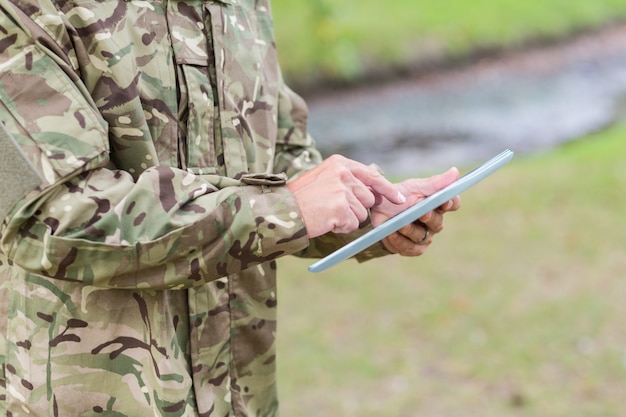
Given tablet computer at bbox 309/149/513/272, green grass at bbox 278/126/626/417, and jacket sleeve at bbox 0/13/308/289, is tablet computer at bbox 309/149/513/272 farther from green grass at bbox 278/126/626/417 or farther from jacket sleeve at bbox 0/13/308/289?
green grass at bbox 278/126/626/417

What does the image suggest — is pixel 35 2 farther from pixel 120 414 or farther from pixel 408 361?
pixel 408 361

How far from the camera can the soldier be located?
1528mm

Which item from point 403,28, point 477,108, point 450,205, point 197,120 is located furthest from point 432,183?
point 403,28

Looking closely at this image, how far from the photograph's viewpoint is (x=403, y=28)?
41.1ft

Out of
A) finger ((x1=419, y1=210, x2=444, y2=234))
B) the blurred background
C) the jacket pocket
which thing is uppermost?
the jacket pocket

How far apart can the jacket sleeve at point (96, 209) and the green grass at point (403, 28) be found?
9828 mm

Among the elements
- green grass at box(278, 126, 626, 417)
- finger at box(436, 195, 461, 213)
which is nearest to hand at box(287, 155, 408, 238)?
finger at box(436, 195, 461, 213)

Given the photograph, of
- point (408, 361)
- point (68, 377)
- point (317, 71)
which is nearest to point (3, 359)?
point (68, 377)

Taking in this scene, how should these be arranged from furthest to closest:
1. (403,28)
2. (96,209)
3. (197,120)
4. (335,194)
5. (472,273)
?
(403,28)
(472,273)
(197,120)
(335,194)
(96,209)

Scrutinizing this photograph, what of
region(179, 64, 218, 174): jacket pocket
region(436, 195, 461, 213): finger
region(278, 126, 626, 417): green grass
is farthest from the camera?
region(278, 126, 626, 417): green grass

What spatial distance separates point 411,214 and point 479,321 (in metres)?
3.37

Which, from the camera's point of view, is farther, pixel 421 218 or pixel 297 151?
pixel 297 151

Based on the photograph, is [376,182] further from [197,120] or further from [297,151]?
[297,151]

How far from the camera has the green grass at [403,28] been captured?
11625 millimetres
